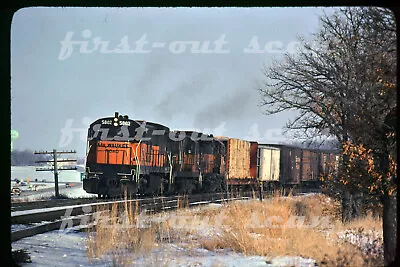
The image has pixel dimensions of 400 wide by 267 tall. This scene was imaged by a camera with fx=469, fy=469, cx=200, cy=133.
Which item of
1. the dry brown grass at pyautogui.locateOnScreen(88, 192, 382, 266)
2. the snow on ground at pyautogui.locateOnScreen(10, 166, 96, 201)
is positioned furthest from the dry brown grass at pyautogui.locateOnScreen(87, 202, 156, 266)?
the snow on ground at pyautogui.locateOnScreen(10, 166, 96, 201)

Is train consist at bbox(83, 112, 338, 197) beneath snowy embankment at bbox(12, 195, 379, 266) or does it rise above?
above

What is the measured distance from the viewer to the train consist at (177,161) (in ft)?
62.5

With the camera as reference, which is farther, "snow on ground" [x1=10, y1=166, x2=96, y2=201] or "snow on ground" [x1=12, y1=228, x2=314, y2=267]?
"snow on ground" [x1=10, y1=166, x2=96, y2=201]

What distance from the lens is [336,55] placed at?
12094mm

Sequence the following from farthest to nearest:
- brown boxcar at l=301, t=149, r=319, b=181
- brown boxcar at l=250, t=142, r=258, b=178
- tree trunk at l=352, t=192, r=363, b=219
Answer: brown boxcar at l=301, t=149, r=319, b=181 → brown boxcar at l=250, t=142, r=258, b=178 → tree trunk at l=352, t=192, r=363, b=219

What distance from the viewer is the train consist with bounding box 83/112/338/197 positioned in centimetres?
1906

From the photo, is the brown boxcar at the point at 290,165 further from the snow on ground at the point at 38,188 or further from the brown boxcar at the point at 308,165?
the snow on ground at the point at 38,188

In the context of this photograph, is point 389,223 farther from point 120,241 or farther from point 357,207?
point 120,241

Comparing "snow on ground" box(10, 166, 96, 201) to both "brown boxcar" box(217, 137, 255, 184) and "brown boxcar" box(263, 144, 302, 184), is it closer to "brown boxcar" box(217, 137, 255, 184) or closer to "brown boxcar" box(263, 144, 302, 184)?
"brown boxcar" box(217, 137, 255, 184)

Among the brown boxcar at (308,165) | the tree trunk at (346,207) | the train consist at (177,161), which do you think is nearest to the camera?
the tree trunk at (346,207)

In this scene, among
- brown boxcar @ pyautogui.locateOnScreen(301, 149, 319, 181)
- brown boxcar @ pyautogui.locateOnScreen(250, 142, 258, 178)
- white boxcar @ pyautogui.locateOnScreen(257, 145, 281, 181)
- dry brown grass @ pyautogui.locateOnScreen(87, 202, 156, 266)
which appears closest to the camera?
dry brown grass @ pyautogui.locateOnScreen(87, 202, 156, 266)

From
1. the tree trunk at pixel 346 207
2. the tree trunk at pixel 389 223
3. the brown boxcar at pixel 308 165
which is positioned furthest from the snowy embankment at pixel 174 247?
Result: the brown boxcar at pixel 308 165

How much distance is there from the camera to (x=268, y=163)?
27.9 m

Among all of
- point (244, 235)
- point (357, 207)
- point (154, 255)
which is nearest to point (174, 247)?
point (154, 255)
